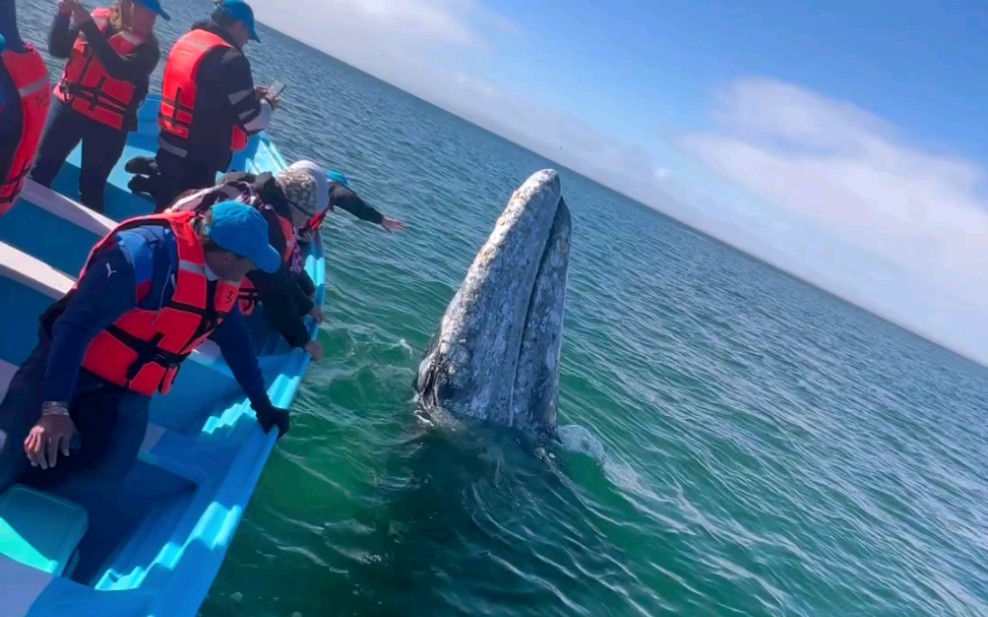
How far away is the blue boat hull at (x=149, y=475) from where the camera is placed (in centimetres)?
358

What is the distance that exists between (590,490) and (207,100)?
19.6 ft

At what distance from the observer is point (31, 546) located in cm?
370

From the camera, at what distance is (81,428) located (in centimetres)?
390

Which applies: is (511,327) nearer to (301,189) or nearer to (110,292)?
(301,189)

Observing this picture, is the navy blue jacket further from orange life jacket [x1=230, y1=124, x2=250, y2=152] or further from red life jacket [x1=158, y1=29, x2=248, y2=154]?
orange life jacket [x1=230, y1=124, x2=250, y2=152]

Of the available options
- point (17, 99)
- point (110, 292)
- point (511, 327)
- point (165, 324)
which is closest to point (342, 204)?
point (511, 327)

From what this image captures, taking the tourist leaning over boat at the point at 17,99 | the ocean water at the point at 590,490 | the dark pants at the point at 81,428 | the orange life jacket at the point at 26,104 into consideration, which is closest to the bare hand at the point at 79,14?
the tourist leaning over boat at the point at 17,99

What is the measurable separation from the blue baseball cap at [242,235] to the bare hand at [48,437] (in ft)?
3.49

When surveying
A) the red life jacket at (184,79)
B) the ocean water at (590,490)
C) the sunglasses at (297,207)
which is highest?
the red life jacket at (184,79)

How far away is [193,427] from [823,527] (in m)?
10.4

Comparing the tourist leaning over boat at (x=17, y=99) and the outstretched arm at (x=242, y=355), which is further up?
the tourist leaning over boat at (x=17, y=99)

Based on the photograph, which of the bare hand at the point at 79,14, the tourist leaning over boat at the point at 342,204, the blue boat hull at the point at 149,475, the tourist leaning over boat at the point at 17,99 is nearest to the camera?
the blue boat hull at the point at 149,475

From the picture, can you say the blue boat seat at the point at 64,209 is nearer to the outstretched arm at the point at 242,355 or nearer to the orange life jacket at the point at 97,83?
the orange life jacket at the point at 97,83

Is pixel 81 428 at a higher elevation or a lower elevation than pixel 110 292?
lower
